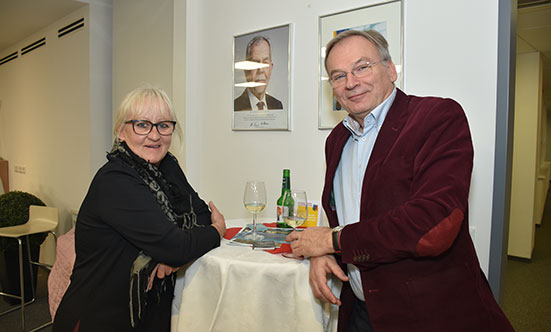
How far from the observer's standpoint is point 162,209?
151cm

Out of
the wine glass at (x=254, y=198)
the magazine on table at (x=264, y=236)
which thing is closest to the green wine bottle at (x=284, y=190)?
the magazine on table at (x=264, y=236)

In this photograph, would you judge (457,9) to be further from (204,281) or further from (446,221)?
(204,281)

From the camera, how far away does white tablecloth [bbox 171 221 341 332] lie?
1.46 m

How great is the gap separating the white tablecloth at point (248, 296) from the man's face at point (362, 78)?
0.68 meters

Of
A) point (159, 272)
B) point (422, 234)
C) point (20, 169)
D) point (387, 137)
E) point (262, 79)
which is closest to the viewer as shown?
point (422, 234)

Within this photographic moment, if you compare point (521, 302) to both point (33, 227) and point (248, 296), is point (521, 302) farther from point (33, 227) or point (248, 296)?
point (33, 227)

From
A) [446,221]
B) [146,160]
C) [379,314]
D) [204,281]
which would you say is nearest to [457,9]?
[446,221]

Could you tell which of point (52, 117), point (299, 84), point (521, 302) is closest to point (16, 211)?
point (52, 117)

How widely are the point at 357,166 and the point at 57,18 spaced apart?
4.98 metres

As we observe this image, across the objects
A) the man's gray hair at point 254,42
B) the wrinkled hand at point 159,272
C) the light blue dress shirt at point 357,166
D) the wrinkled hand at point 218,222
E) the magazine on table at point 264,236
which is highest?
the man's gray hair at point 254,42

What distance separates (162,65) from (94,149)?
57.4 inches

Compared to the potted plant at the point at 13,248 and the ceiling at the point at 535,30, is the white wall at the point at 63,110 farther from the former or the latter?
the ceiling at the point at 535,30

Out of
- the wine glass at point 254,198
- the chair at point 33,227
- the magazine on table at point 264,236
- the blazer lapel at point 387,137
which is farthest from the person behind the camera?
the chair at point 33,227

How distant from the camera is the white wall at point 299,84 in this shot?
187 centimetres
